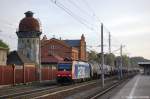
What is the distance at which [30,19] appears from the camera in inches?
3580

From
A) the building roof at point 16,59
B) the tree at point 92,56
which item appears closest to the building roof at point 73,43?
the tree at point 92,56

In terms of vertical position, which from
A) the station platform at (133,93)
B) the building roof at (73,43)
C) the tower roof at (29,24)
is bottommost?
the station platform at (133,93)

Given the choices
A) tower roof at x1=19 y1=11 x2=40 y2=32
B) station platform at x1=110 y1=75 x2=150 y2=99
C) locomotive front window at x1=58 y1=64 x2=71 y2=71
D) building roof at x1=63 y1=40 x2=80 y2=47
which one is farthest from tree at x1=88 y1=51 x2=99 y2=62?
station platform at x1=110 y1=75 x2=150 y2=99

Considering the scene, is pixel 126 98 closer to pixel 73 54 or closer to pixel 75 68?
pixel 75 68

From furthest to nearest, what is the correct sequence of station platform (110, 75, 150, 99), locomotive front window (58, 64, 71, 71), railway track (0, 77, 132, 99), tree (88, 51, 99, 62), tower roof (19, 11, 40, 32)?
tree (88, 51, 99, 62), tower roof (19, 11, 40, 32), locomotive front window (58, 64, 71, 71), station platform (110, 75, 150, 99), railway track (0, 77, 132, 99)

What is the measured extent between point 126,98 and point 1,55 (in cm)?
4683

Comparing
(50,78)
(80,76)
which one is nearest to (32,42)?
(50,78)

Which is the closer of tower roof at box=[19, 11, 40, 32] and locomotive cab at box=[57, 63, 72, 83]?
locomotive cab at box=[57, 63, 72, 83]

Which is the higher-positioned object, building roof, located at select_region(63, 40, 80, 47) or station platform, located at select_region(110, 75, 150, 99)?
building roof, located at select_region(63, 40, 80, 47)

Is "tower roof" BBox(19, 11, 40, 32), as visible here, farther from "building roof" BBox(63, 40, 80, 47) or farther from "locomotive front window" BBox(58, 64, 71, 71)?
"building roof" BBox(63, 40, 80, 47)

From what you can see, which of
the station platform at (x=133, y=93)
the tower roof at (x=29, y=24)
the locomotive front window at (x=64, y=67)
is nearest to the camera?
the station platform at (x=133, y=93)

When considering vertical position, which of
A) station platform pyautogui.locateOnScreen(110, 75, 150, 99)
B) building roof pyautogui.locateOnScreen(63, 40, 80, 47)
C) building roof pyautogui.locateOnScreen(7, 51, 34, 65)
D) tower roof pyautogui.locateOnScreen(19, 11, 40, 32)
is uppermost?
tower roof pyautogui.locateOnScreen(19, 11, 40, 32)

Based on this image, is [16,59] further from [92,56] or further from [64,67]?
[92,56]

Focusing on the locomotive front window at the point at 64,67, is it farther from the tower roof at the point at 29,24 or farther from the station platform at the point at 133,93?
the tower roof at the point at 29,24
